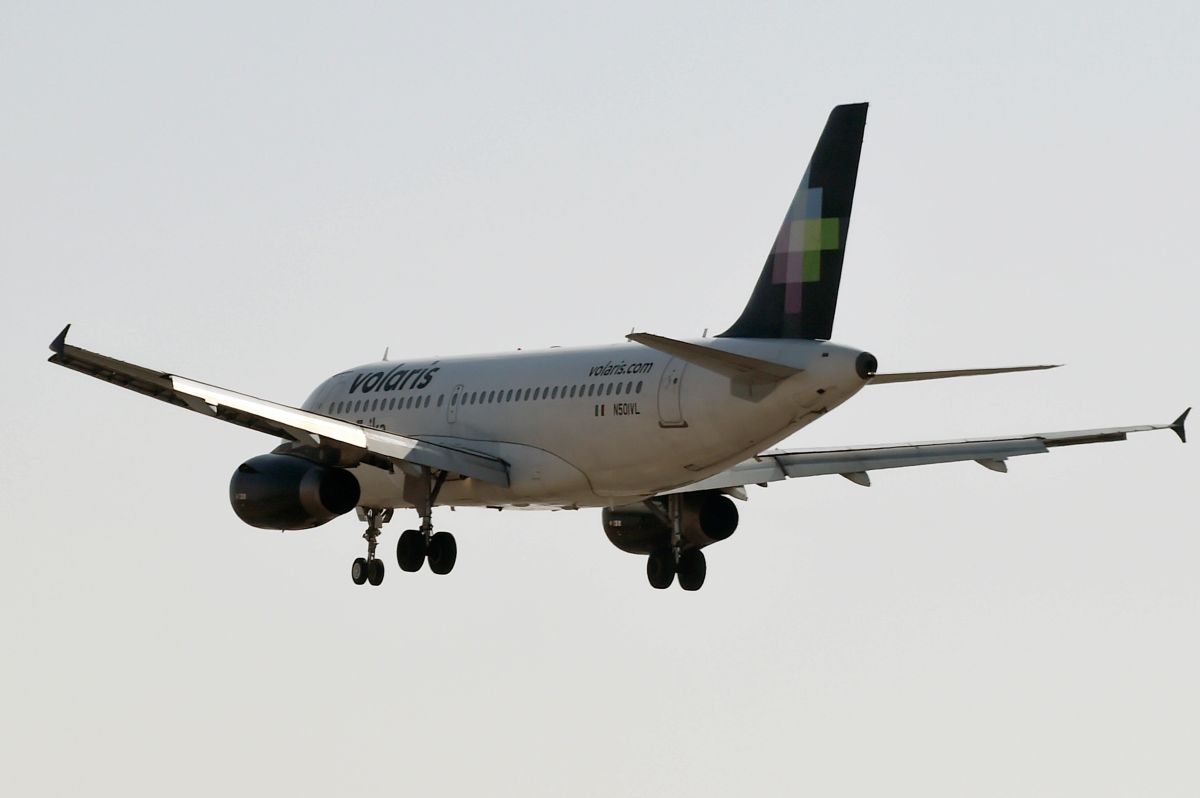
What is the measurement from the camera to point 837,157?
4388 cm

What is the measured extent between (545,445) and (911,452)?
25.4ft

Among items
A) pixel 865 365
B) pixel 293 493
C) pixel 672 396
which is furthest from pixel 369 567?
pixel 865 365

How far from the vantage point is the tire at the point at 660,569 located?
50688mm

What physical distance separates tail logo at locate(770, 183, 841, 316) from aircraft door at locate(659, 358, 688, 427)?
2328mm

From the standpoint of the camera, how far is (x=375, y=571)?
50000 millimetres

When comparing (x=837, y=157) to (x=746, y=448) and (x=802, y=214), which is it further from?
(x=746, y=448)

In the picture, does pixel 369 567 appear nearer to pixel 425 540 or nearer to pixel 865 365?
pixel 425 540

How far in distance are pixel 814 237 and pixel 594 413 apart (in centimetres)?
539

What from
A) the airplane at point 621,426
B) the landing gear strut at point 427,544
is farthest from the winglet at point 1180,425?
the landing gear strut at point 427,544

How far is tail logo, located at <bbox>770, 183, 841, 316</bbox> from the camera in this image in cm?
4350

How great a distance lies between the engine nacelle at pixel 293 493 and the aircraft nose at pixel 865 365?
34.4 feet

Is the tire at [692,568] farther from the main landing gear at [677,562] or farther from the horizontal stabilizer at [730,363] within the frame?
the horizontal stabilizer at [730,363]

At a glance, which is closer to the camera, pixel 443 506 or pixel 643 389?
pixel 643 389

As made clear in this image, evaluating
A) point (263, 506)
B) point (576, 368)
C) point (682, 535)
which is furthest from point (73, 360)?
point (682, 535)
